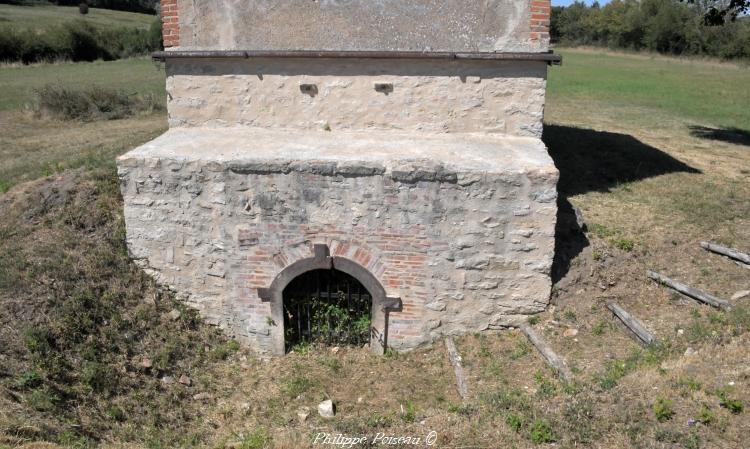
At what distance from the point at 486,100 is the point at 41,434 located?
25.4 feet

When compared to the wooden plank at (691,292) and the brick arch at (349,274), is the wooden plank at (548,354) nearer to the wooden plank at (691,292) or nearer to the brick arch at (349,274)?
the brick arch at (349,274)

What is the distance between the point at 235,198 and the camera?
322 inches

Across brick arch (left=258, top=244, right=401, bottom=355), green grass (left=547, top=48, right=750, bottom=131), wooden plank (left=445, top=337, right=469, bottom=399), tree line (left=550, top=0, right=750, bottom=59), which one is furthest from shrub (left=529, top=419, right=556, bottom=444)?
tree line (left=550, top=0, right=750, bottom=59)

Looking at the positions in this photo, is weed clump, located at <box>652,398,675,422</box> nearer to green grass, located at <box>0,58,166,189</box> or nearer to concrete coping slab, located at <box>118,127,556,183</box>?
concrete coping slab, located at <box>118,127,556,183</box>

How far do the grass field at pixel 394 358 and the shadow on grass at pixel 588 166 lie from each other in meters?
0.07

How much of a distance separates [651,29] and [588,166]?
4640 cm

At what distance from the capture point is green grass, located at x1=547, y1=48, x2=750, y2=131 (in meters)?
21.9

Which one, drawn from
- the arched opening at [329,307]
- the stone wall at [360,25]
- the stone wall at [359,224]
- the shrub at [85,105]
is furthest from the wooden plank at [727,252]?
the shrub at [85,105]

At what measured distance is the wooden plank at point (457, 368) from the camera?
23.9ft

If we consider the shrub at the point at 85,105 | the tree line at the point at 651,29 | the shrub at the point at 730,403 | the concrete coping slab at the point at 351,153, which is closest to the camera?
the shrub at the point at 730,403

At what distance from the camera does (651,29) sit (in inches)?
2041

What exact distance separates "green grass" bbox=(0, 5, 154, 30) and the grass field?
139 feet

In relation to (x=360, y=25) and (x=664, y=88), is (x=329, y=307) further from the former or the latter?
(x=664, y=88)

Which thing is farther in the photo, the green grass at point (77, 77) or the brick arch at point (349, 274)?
the green grass at point (77, 77)
